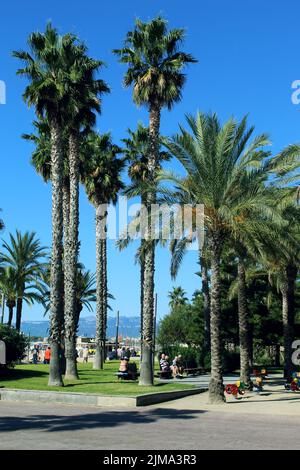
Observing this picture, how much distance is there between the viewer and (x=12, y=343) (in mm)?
29266

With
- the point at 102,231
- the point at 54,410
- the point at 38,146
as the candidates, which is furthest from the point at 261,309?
the point at 54,410

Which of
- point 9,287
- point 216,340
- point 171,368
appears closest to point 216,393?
point 216,340

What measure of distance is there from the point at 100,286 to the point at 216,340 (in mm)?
18211

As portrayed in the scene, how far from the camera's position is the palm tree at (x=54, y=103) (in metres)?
24.8

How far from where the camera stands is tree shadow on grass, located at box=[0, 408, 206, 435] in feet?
46.7

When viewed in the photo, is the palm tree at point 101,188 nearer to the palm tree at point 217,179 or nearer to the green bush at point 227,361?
the green bush at point 227,361

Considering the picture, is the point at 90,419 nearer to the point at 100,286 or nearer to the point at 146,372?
the point at 146,372

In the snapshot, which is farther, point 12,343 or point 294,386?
point 12,343

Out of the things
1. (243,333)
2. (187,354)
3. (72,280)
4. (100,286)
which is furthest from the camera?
(100,286)

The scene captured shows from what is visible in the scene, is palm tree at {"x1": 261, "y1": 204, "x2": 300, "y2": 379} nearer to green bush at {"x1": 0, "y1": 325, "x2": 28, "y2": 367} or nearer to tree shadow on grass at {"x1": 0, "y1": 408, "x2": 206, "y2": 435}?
tree shadow on grass at {"x1": 0, "y1": 408, "x2": 206, "y2": 435}

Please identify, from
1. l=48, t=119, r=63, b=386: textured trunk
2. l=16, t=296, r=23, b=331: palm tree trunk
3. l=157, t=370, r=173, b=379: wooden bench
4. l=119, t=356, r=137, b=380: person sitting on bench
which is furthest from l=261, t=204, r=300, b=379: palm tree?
l=16, t=296, r=23, b=331: palm tree trunk

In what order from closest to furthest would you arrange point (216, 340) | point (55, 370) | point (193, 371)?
point (216, 340) → point (55, 370) → point (193, 371)

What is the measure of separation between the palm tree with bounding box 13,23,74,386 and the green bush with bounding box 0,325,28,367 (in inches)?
200
